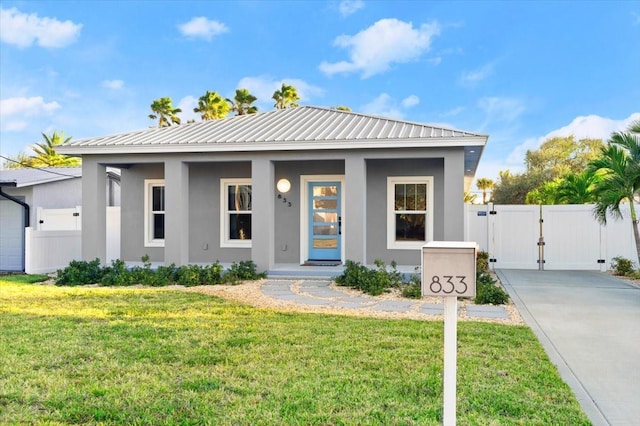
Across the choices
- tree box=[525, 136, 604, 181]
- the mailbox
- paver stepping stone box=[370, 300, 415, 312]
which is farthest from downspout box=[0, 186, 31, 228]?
tree box=[525, 136, 604, 181]

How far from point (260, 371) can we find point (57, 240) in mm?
11232

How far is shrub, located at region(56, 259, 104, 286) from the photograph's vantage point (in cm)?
1082

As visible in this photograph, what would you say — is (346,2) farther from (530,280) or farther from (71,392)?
(71,392)

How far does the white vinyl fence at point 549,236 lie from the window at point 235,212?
6345mm

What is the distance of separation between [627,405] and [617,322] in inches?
145

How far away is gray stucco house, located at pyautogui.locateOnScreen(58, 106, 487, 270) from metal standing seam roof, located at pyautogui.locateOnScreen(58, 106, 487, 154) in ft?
0.10

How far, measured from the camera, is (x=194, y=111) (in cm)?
3158

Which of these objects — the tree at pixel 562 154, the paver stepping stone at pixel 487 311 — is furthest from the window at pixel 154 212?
the tree at pixel 562 154

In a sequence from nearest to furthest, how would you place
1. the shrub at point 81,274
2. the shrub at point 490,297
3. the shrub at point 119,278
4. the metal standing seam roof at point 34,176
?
the shrub at point 490,297, the shrub at point 119,278, the shrub at point 81,274, the metal standing seam roof at point 34,176

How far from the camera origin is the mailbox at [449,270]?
114 inches

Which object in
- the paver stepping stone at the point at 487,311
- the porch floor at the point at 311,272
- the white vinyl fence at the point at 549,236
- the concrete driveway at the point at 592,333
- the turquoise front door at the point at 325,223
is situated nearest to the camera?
the concrete driveway at the point at 592,333

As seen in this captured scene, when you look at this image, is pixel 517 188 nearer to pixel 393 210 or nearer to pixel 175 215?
pixel 393 210

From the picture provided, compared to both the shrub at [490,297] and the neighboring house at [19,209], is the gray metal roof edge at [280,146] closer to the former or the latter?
the neighboring house at [19,209]

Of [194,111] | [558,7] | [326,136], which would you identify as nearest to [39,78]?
[194,111]
